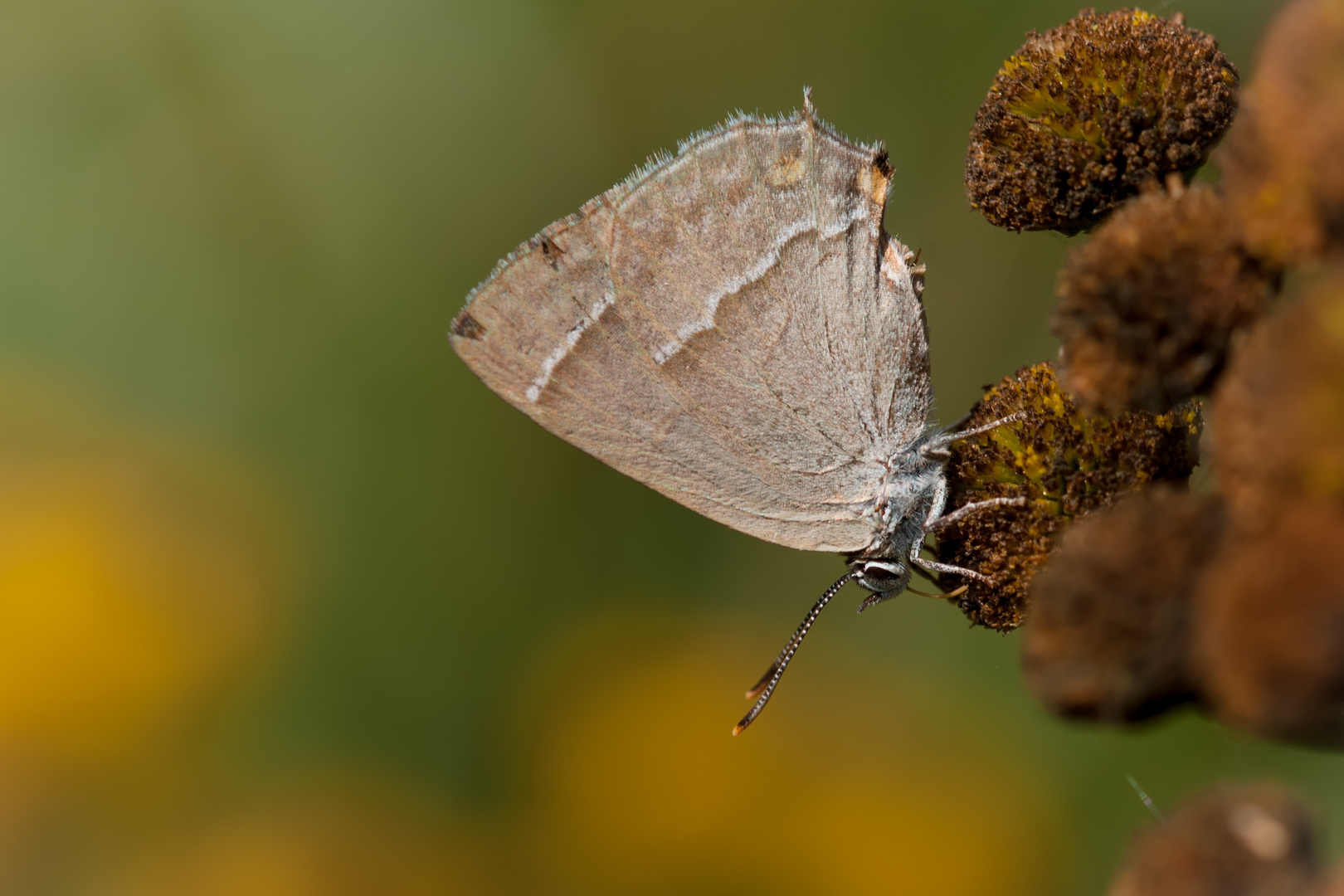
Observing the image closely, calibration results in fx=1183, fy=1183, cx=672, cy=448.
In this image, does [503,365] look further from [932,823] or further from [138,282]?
[138,282]

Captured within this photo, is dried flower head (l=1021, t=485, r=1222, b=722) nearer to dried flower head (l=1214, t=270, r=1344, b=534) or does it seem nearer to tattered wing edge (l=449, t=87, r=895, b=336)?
dried flower head (l=1214, t=270, r=1344, b=534)

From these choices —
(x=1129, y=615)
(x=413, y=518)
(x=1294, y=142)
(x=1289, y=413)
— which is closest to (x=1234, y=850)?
(x=1129, y=615)

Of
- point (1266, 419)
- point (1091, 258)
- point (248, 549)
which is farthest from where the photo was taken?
point (248, 549)

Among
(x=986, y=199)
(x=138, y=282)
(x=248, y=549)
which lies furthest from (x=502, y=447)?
(x=986, y=199)

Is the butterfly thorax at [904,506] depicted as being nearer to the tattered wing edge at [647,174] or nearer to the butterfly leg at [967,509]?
the butterfly leg at [967,509]

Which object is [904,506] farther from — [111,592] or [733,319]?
[111,592]

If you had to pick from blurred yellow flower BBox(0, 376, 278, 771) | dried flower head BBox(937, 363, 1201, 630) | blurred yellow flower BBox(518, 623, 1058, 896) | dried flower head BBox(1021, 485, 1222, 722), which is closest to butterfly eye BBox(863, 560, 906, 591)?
dried flower head BBox(937, 363, 1201, 630)
